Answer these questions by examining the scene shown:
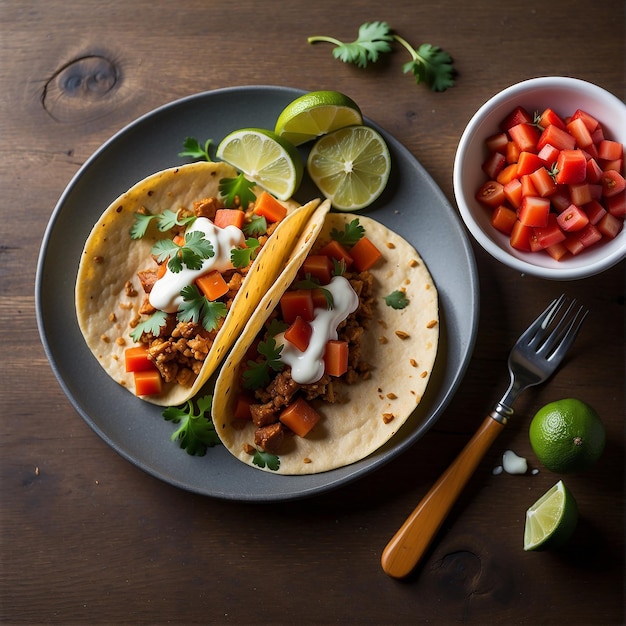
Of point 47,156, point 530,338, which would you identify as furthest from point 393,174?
point 47,156

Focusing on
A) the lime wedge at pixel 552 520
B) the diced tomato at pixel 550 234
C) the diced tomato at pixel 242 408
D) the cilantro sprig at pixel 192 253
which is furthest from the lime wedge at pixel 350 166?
the lime wedge at pixel 552 520

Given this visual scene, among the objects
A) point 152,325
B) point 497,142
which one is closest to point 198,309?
point 152,325

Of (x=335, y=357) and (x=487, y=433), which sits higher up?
(x=335, y=357)

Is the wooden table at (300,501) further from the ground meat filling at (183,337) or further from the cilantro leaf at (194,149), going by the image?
the ground meat filling at (183,337)

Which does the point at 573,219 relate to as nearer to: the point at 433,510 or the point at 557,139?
the point at 557,139

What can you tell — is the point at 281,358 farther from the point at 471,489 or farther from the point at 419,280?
the point at 471,489

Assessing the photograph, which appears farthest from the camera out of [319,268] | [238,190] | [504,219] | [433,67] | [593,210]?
[433,67]

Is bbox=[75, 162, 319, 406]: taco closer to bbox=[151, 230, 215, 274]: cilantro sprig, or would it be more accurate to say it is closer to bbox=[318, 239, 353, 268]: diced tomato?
bbox=[151, 230, 215, 274]: cilantro sprig
